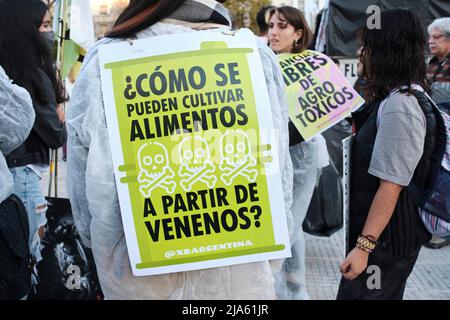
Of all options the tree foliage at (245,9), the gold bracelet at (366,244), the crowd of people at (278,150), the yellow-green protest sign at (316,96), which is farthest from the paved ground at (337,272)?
the tree foliage at (245,9)

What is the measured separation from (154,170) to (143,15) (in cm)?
45

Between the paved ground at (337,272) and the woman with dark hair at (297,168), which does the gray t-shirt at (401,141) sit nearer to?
the woman with dark hair at (297,168)

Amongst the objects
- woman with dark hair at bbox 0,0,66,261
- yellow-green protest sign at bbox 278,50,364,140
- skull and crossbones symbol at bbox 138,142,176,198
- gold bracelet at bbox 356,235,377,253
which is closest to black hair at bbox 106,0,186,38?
skull and crossbones symbol at bbox 138,142,176,198

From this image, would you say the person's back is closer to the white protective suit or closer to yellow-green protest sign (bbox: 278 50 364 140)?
the white protective suit

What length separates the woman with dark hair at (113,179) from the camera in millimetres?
1898

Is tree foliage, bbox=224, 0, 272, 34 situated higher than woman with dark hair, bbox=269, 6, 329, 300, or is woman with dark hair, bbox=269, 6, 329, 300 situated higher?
woman with dark hair, bbox=269, 6, 329, 300

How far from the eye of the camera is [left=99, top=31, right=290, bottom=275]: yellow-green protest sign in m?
1.90

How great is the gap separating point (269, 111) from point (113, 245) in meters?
0.60

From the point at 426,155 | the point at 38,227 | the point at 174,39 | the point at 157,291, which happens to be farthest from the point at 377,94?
the point at 38,227

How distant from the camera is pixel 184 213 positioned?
Answer: 1.91 meters

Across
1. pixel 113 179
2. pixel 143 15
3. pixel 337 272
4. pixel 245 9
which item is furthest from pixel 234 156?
pixel 245 9

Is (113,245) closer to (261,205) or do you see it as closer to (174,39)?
(261,205)

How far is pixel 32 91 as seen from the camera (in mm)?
3777

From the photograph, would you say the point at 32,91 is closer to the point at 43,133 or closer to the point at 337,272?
the point at 43,133
